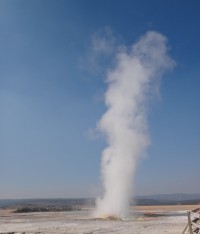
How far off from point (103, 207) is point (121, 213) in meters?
6.03

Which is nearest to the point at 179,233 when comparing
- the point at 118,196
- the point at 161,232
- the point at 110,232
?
the point at 161,232

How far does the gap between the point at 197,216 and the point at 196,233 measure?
85cm

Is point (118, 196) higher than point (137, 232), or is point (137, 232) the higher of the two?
point (118, 196)

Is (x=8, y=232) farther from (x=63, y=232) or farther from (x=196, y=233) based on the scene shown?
(x=196, y=233)

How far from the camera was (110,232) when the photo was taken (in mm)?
30000

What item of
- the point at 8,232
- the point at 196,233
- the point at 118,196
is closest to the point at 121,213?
the point at 118,196

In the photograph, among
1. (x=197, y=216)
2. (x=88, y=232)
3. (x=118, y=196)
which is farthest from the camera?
(x=118, y=196)

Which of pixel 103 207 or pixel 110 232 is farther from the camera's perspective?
pixel 103 207

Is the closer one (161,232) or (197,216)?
(197,216)

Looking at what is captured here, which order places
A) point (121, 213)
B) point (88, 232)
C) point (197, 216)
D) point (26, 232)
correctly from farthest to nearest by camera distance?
point (121, 213) → point (26, 232) → point (88, 232) → point (197, 216)

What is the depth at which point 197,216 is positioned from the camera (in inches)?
780

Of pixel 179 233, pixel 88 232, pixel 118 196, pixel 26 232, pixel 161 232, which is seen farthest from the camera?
pixel 118 196

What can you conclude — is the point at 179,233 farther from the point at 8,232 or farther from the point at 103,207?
the point at 103,207

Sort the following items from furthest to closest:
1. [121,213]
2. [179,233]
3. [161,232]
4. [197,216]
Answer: [121,213], [161,232], [179,233], [197,216]
